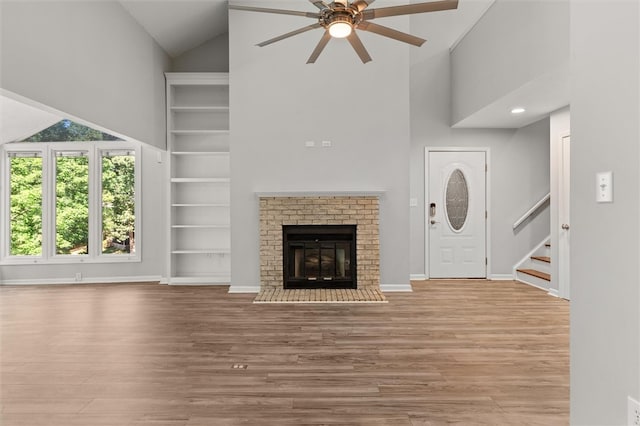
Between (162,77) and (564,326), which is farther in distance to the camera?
(162,77)

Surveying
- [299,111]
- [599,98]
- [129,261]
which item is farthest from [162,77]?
[599,98]

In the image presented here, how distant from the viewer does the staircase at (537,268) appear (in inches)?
208

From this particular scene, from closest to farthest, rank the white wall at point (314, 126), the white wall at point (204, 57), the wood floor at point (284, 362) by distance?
1. the wood floor at point (284, 362)
2. the white wall at point (314, 126)
3. the white wall at point (204, 57)

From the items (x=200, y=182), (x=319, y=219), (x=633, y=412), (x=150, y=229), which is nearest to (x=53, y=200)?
(x=150, y=229)

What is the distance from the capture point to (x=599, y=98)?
4.70 feet

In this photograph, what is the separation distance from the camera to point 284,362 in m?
2.79

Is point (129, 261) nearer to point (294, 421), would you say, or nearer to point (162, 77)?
point (162, 77)

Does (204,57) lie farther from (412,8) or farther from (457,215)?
(457,215)

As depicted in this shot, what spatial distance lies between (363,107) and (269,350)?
3445mm

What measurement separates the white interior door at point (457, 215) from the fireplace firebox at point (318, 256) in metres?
1.69

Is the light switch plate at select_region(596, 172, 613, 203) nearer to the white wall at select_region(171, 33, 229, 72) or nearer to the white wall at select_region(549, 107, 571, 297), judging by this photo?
the white wall at select_region(549, 107, 571, 297)

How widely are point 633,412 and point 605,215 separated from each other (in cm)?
71

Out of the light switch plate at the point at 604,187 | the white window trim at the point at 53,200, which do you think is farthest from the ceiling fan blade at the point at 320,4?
the white window trim at the point at 53,200

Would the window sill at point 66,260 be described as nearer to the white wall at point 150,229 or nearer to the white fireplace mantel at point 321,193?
the white wall at point 150,229
